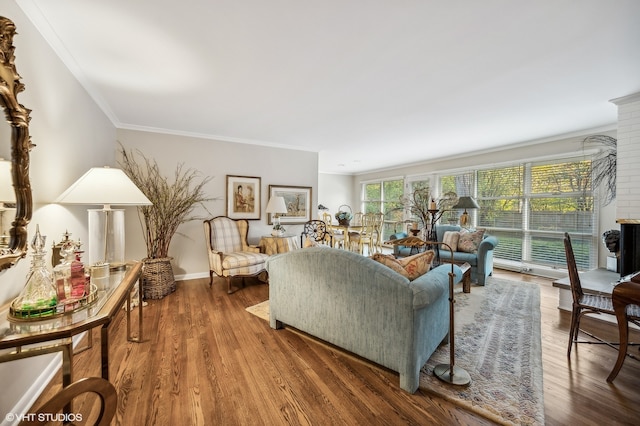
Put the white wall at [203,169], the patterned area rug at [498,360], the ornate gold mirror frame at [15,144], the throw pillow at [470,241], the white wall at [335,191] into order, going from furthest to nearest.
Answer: the white wall at [335,191], the throw pillow at [470,241], the white wall at [203,169], the patterned area rug at [498,360], the ornate gold mirror frame at [15,144]

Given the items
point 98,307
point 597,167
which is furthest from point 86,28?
point 597,167

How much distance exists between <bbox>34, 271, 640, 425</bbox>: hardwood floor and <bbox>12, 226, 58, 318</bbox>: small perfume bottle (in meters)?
0.82

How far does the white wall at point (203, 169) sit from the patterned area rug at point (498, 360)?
3516 mm

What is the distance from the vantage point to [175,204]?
13.1ft

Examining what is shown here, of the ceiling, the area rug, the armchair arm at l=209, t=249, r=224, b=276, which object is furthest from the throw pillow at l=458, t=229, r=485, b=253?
the armchair arm at l=209, t=249, r=224, b=276

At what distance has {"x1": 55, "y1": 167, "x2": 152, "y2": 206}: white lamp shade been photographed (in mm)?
1871

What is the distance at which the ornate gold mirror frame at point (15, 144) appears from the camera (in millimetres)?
1332

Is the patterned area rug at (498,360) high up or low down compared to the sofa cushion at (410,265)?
down

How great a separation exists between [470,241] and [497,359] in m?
2.78

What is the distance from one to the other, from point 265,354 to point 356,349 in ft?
2.52

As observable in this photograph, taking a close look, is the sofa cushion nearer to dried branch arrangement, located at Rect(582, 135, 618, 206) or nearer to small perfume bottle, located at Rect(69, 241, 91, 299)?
small perfume bottle, located at Rect(69, 241, 91, 299)

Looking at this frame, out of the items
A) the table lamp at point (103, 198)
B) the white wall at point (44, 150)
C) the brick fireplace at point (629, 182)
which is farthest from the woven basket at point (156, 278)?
the brick fireplace at point (629, 182)

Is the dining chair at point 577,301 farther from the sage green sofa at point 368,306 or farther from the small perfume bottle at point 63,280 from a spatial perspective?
the small perfume bottle at point 63,280

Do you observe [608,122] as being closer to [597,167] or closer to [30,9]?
[597,167]
